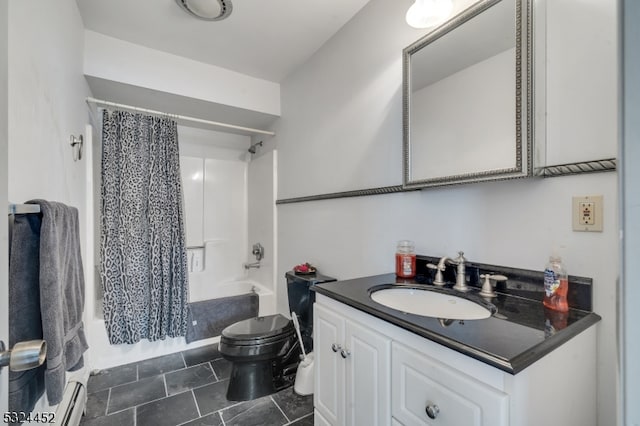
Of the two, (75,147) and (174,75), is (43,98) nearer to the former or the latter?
(75,147)

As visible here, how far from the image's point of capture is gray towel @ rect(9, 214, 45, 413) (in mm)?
829

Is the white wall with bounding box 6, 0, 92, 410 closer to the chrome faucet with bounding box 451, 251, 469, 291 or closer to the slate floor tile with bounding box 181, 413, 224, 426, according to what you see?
the slate floor tile with bounding box 181, 413, 224, 426

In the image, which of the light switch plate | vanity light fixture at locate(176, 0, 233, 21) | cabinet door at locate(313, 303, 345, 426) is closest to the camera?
the light switch plate

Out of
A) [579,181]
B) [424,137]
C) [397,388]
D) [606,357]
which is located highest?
[424,137]

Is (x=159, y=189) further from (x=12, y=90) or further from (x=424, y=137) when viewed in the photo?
(x=424, y=137)

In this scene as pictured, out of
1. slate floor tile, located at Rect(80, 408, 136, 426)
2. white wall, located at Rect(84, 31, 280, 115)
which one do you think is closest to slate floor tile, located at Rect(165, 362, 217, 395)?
slate floor tile, located at Rect(80, 408, 136, 426)

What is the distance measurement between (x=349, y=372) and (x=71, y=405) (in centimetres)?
149

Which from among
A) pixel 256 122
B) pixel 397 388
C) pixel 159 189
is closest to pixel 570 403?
pixel 397 388

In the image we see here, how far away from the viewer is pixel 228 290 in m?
3.07

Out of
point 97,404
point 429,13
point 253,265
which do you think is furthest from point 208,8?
point 97,404

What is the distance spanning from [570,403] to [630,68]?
0.90 meters

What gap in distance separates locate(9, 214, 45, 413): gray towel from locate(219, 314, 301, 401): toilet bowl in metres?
1.00

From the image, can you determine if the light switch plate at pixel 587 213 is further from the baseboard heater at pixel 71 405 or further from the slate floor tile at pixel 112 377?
the slate floor tile at pixel 112 377

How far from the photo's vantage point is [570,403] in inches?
31.1
